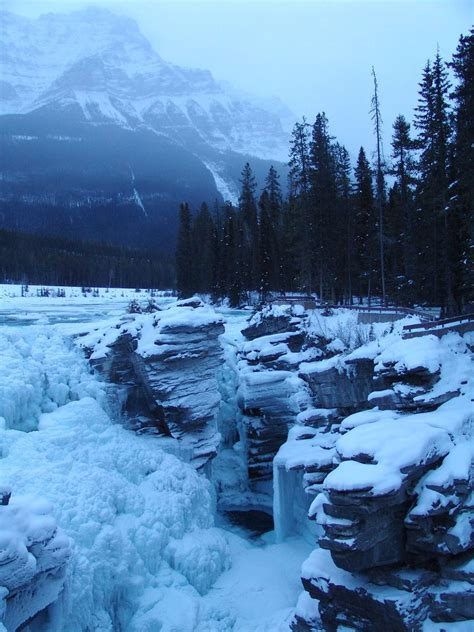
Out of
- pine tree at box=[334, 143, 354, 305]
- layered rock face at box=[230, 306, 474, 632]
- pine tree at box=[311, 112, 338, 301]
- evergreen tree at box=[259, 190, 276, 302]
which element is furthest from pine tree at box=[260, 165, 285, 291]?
layered rock face at box=[230, 306, 474, 632]

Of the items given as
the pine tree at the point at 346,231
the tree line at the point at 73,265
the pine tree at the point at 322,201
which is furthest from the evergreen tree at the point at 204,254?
the tree line at the point at 73,265

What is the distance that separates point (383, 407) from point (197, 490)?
6719 mm

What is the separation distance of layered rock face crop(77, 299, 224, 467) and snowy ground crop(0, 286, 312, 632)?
0.87m

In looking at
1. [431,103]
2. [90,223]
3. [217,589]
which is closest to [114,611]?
[217,589]

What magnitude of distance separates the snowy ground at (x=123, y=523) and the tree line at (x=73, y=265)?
287 ft

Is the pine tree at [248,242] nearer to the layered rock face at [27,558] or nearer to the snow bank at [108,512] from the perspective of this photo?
the snow bank at [108,512]

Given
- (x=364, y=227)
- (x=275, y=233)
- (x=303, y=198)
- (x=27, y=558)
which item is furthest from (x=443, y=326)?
(x=275, y=233)

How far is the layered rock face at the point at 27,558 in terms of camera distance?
9.12 meters

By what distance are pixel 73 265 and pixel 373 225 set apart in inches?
3224

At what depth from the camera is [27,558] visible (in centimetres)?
934

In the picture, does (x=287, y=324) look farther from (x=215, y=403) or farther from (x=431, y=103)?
(x=431, y=103)

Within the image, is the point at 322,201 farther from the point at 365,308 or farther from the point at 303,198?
the point at 365,308

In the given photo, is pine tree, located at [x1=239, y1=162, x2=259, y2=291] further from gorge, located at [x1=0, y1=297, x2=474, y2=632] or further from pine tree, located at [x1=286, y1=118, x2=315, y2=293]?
gorge, located at [x1=0, y1=297, x2=474, y2=632]

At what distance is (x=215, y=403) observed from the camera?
19.8 metres
